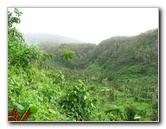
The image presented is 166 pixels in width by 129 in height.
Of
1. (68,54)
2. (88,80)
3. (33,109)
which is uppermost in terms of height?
(68,54)

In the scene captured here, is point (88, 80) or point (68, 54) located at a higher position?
point (68, 54)

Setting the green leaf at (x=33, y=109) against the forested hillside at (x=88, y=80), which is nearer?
the green leaf at (x=33, y=109)

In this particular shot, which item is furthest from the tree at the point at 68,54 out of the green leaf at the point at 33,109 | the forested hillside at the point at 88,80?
the green leaf at the point at 33,109

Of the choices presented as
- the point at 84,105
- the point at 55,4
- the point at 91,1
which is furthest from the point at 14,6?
the point at 84,105

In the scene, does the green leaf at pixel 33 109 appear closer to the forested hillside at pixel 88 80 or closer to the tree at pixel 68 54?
the forested hillside at pixel 88 80

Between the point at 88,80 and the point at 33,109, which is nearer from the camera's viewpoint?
the point at 33,109

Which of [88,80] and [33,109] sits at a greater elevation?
[88,80]

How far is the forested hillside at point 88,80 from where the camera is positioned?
225 centimetres

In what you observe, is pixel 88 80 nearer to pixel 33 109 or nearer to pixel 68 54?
pixel 68 54

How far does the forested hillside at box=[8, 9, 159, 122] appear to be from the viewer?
7.38ft

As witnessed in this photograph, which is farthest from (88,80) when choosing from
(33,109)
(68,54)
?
(33,109)

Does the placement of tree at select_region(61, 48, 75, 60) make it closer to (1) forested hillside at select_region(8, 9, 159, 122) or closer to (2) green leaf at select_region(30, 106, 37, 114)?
(1) forested hillside at select_region(8, 9, 159, 122)

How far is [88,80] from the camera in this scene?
235 centimetres
